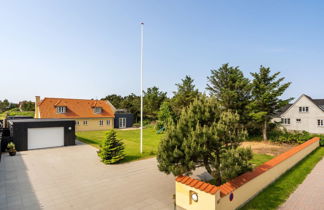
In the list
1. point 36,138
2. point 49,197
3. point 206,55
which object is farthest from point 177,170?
point 206,55

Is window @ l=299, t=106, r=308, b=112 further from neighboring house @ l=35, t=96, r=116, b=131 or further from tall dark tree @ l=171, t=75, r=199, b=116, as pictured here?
neighboring house @ l=35, t=96, r=116, b=131

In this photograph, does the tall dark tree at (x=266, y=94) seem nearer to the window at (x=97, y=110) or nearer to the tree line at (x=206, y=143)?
the tree line at (x=206, y=143)

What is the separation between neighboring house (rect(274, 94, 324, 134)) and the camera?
2775 cm

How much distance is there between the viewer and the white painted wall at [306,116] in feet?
91.3

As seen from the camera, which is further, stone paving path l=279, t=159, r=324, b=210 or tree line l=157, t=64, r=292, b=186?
stone paving path l=279, t=159, r=324, b=210

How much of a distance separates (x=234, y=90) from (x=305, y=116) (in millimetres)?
18176

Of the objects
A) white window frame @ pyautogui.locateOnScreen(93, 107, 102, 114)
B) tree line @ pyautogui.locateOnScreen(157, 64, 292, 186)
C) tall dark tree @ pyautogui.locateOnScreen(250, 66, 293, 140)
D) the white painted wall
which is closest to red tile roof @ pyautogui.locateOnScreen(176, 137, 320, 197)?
tree line @ pyautogui.locateOnScreen(157, 64, 292, 186)

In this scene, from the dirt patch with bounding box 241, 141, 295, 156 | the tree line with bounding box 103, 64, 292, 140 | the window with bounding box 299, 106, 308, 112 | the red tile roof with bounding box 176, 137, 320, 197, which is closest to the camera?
the red tile roof with bounding box 176, 137, 320, 197

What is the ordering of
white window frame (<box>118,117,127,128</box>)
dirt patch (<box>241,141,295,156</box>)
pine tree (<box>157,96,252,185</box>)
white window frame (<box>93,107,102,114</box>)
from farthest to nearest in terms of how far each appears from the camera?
1. white window frame (<box>118,117,127,128</box>)
2. white window frame (<box>93,107,102,114</box>)
3. dirt patch (<box>241,141,295,156</box>)
4. pine tree (<box>157,96,252,185</box>)

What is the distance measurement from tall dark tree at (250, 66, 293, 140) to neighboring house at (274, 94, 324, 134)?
1180 centimetres

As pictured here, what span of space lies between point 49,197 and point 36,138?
11.8m

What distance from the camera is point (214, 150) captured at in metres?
7.20

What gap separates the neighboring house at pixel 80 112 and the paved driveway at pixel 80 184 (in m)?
15.6

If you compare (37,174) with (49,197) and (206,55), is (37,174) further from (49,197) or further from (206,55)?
(206,55)
